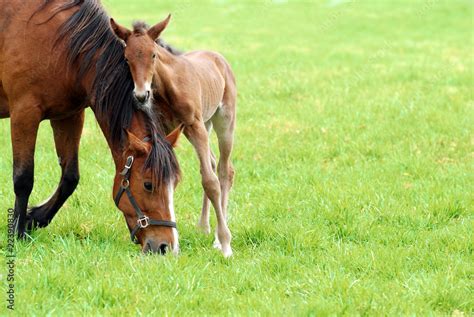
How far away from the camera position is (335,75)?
43.2ft

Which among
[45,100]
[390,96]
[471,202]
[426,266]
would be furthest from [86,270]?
[390,96]

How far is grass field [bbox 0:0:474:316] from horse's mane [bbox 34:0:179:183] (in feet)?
2.39

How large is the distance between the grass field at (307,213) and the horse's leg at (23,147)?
0.84 feet

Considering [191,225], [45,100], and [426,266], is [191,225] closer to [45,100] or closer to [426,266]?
[45,100]

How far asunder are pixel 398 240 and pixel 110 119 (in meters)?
2.34

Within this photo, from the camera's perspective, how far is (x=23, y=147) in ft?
19.4

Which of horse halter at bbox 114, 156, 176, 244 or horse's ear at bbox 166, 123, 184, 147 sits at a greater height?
horse's ear at bbox 166, 123, 184, 147

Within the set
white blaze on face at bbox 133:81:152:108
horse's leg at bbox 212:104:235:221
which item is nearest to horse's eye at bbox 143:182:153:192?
white blaze on face at bbox 133:81:152:108

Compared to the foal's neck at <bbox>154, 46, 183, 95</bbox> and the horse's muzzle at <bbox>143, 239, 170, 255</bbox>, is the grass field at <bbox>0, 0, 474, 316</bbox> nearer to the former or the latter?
the horse's muzzle at <bbox>143, 239, 170, 255</bbox>

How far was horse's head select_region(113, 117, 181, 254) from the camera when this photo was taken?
5.28 meters

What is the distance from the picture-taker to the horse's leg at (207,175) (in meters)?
5.72

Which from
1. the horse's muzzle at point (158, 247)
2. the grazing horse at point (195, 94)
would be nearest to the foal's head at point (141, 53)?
the grazing horse at point (195, 94)

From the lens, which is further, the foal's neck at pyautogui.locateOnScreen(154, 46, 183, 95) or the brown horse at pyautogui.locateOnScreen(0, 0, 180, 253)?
the foal's neck at pyautogui.locateOnScreen(154, 46, 183, 95)

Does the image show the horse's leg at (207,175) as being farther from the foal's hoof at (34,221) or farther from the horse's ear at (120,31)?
the foal's hoof at (34,221)
